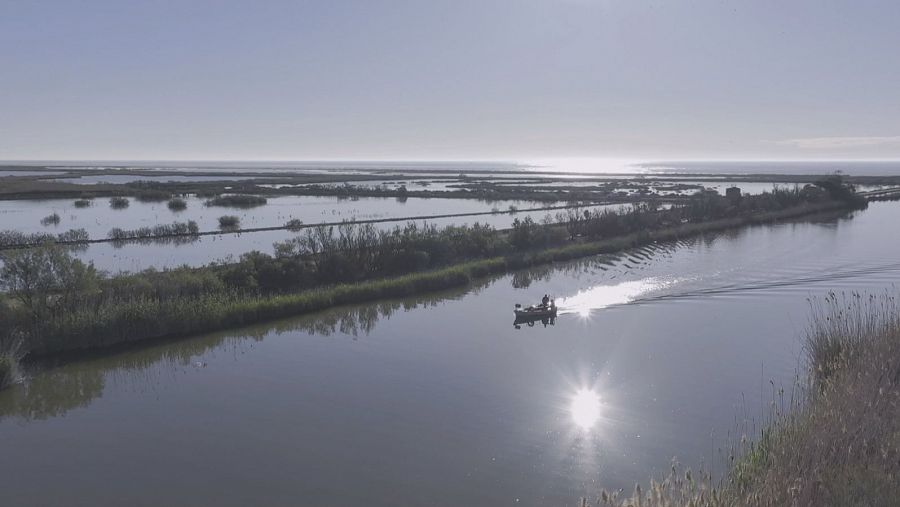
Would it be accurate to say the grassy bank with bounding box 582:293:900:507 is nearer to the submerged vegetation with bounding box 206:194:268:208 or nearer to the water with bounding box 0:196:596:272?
the water with bounding box 0:196:596:272

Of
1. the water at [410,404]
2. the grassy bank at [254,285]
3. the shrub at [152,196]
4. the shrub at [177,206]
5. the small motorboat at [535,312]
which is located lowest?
the water at [410,404]

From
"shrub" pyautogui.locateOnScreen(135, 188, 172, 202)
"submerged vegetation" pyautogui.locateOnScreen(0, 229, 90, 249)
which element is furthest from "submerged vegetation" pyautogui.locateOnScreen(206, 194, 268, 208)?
"submerged vegetation" pyautogui.locateOnScreen(0, 229, 90, 249)

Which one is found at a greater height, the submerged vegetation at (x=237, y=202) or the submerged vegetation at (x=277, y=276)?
the submerged vegetation at (x=237, y=202)

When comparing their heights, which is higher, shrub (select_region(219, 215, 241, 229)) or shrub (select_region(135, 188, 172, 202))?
shrub (select_region(135, 188, 172, 202))

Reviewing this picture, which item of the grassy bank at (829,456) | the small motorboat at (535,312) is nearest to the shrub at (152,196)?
the small motorboat at (535,312)

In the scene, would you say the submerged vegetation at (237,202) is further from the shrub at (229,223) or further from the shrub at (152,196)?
the shrub at (229,223)

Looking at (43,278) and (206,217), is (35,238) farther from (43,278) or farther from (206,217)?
(43,278)
